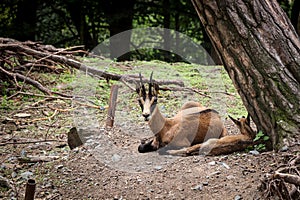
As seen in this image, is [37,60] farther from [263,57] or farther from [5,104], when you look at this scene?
[263,57]

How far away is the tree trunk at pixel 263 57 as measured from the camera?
423cm

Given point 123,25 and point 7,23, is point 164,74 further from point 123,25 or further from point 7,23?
point 7,23

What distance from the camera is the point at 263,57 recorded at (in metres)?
4.35

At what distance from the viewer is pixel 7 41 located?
779 centimetres

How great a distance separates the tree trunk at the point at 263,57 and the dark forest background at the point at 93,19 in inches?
334

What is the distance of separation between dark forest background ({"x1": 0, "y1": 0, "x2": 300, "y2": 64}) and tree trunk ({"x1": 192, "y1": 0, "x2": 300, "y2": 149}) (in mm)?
8474

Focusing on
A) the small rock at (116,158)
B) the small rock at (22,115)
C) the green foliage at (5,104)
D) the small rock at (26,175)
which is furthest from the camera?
the green foliage at (5,104)

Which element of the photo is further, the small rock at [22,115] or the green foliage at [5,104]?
the green foliage at [5,104]

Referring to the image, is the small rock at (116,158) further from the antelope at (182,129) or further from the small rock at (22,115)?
the small rock at (22,115)

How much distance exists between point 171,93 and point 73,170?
3.71 m

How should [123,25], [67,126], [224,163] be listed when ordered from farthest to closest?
[123,25]
[67,126]
[224,163]

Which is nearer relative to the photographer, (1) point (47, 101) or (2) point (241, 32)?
(2) point (241, 32)

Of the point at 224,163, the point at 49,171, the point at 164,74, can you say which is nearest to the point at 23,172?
the point at 49,171

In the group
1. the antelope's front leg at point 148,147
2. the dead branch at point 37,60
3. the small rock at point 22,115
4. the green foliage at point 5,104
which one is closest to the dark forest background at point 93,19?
the dead branch at point 37,60
